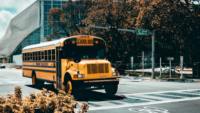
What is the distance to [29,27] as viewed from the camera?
84.7m

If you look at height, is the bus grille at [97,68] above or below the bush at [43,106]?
above

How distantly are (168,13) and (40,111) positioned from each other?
24.3m

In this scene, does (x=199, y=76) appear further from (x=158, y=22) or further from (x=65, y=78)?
(x=65, y=78)

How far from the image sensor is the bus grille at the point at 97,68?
11.3 m

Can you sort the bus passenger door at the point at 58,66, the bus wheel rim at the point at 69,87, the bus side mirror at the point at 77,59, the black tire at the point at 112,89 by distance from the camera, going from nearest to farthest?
the bus wheel rim at the point at 69,87, the bus side mirror at the point at 77,59, the black tire at the point at 112,89, the bus passenger door at the point at 58,66

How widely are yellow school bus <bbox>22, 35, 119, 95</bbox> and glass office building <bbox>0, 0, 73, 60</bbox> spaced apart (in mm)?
49971

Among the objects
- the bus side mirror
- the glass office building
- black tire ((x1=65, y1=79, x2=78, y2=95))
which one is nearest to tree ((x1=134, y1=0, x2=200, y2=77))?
the bus side mirror

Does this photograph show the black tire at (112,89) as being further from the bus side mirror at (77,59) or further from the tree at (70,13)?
the tree at (70,13)

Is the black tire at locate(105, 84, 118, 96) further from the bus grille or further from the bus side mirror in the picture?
the bus side mirror

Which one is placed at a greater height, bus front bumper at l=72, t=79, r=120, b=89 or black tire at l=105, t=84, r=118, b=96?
bus front bumper at l=72, t=79, r=120, b=89

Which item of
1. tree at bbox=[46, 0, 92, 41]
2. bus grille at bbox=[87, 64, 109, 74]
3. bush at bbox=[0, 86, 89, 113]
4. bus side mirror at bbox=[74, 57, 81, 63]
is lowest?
bush at bbox=[0, 86, 89, 113]

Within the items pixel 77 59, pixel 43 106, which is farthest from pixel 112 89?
pixel 43 106

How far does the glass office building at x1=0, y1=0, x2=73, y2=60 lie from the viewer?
75188 mm

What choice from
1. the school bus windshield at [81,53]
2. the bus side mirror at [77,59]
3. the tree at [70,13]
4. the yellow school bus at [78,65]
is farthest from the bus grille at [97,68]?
the tree at [70,13]
